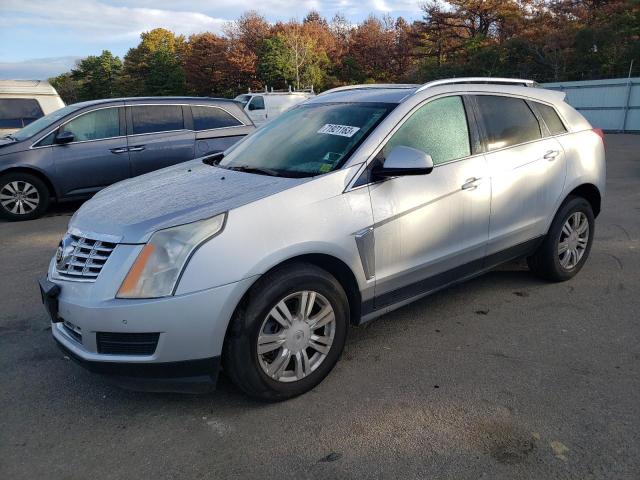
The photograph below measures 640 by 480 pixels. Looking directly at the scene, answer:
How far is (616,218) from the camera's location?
6867 mm

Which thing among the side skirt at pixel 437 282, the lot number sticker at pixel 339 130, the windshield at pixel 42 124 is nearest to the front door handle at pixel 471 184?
the side skirt at pixel 437 282

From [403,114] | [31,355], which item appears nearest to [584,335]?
[403,114]

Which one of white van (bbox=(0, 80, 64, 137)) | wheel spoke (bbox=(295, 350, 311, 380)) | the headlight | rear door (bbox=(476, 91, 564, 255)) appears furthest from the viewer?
white van (bbox=(0, 80, 64, 137))

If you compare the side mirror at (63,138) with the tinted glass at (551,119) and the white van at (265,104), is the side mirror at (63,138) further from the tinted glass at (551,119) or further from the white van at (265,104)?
the white van at (265,104)

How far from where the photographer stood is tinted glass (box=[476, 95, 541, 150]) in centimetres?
392

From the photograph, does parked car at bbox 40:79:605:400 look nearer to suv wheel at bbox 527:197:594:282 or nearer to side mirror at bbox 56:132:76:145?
suv wheel at bbox 527:197:594:282

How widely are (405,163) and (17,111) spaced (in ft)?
34.2

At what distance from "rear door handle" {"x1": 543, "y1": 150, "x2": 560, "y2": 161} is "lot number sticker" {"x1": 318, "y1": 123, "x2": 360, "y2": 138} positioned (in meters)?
1.77

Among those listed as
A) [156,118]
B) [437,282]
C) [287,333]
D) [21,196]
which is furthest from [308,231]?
[21,196]

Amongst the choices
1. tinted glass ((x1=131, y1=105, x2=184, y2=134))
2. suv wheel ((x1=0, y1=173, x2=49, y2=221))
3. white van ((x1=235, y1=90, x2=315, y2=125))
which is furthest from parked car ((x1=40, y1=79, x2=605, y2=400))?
white van ((x1=235, y1=90, x2=315, y2=125))

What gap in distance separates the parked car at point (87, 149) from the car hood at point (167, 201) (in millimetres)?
4675

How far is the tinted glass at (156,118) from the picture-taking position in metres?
8.17

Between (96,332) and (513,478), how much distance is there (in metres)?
2.07

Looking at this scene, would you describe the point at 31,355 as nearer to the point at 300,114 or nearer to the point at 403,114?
the point at 300,114
